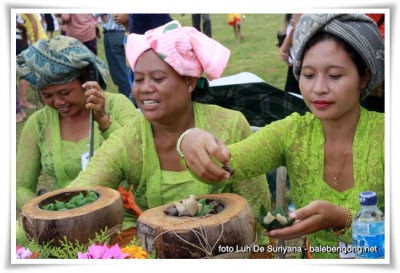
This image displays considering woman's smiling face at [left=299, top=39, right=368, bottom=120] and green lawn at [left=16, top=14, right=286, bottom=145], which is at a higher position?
green lawn at [left=16, top=14, right=286, bottom=145]


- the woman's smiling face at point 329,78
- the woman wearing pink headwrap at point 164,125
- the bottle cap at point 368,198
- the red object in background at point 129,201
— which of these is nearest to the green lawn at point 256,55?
the woman wearing pink headwrap at point 164,125

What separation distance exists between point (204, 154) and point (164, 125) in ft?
1.73

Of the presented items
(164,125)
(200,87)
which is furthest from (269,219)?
(200,87)

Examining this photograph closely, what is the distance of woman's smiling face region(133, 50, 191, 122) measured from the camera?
8.30 feet

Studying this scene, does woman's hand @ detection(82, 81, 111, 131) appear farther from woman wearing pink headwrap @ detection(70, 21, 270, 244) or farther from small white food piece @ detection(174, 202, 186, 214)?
small white food piece @ detection(174, 202, 186, 214)

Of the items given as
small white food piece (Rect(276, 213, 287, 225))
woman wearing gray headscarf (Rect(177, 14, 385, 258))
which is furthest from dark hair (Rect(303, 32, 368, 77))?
small white food piece (Rect(276, 213, 287, 225))

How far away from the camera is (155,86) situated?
8.29 ft

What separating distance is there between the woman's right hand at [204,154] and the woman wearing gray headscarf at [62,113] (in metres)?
0.88

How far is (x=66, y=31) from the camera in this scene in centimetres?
529

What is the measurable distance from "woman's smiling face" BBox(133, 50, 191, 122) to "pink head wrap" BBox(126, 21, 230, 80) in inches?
1.0

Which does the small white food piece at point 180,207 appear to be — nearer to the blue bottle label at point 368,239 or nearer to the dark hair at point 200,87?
the blue bottle label at point 368,239

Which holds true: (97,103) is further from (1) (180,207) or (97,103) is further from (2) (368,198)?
(2) (368,198)
